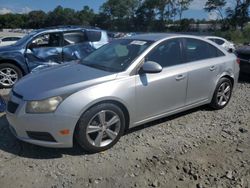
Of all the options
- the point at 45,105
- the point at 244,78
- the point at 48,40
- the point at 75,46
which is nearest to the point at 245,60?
the point at 244,78

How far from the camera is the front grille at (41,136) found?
154 inches

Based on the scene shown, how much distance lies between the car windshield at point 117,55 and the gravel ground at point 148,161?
108cm

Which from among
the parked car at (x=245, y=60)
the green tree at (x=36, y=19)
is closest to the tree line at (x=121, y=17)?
the green tree at (x=36, y=19)

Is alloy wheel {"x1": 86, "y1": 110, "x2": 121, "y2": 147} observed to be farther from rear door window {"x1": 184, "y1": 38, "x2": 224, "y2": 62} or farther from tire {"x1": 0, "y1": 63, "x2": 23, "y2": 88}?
tire {"x1": 0, "y1": 63, "x2": 23, "y2": 88}

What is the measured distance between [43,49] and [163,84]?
432cm

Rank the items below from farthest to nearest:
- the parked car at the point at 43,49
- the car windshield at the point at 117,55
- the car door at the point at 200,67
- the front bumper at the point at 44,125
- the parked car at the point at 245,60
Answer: the parked car at the point at 245,60 → the parked car at the point at 43,49 → the car door at the point at 200,67 → the car windshield at the point at 117,55 → the front bumper at the point at 44,125

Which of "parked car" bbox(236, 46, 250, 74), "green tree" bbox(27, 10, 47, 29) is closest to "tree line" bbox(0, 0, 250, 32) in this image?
"green tree" bbox(27, 10, 47, 29)

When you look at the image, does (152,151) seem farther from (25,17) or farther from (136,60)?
(25,17)

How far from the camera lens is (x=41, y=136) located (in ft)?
13.0

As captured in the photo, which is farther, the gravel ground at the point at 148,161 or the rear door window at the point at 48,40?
the rear door window at the point at 48,40

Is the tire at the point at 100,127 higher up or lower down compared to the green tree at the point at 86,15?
higher up

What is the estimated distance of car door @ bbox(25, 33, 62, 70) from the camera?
25.7 ft

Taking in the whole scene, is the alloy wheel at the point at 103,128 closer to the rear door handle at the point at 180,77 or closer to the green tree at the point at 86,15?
the rear door handle at the point at 180,77

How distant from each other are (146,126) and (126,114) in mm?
849
